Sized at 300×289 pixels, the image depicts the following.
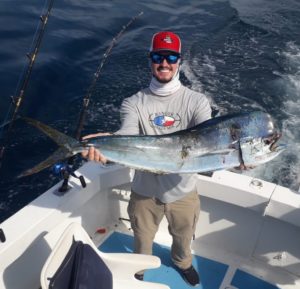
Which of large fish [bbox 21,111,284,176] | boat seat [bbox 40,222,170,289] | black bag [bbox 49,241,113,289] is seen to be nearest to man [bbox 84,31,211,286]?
large fish [bbox 21,111,284,176]

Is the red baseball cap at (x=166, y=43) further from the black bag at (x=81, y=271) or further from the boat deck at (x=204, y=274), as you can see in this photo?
the boat deck at (x=204, y=274)

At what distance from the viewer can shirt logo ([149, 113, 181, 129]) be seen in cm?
280

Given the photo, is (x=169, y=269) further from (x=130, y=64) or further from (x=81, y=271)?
(x=130, y=64)

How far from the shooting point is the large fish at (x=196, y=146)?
2350mm

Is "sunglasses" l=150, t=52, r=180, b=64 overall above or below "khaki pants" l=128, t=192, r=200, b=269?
above

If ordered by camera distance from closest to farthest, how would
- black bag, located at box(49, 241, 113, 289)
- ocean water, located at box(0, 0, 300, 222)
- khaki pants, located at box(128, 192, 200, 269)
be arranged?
black bag, located at box(49, 241, 113, 289) → khaki pants, located at box(128, 192, 200, 269) → ocean water, located at box(0, 0, 300, 222)

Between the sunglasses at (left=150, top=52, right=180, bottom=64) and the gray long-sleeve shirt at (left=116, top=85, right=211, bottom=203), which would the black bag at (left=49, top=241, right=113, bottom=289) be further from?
the sunglasses at (left=150, top=52, right=180, bottom=64)

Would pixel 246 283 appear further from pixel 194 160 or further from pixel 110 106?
pixel 110 106

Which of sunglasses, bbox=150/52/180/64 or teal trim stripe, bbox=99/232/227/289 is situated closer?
sunglasses, bbox=150/52/180/64

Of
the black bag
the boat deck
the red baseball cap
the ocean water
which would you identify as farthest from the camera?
the ocean water

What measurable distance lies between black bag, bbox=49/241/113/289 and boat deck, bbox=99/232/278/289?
1.17 metres

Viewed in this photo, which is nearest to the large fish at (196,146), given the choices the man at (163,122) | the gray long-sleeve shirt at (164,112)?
the man at (163,122)

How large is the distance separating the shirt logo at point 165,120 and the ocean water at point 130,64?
268 centimetres

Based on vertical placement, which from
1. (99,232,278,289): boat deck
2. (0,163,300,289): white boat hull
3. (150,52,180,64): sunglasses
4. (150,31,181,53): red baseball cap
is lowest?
(99,232,278,289): boat deck
